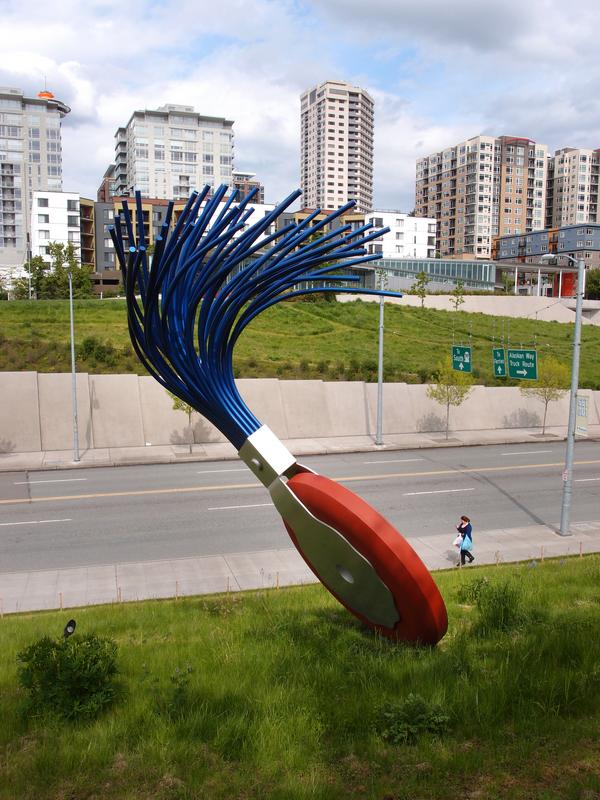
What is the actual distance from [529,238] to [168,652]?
121 m

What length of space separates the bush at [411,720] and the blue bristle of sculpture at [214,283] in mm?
4247

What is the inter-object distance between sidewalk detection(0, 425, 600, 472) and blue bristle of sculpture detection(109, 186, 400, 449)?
17.8 metres

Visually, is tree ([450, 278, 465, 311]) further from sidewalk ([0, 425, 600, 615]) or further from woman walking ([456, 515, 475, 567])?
woman walking ([456, 515, 475, 567])

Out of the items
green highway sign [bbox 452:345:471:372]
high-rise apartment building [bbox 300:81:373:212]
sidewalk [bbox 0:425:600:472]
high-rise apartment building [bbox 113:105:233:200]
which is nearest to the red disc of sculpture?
sidewalk [bbox 0:425:600:472]

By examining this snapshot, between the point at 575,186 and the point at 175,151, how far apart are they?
7952 centimetres

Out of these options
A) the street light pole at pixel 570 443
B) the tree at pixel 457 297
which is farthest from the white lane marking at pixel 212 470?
the tree at pixel 457 297

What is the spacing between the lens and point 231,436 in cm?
1013

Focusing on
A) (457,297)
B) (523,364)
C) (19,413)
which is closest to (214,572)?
(19,413)

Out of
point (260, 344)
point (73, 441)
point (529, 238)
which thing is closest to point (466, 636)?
point (73, 441)

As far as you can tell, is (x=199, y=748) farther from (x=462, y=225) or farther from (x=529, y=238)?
(x=462, y=225)

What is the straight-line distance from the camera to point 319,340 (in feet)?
157

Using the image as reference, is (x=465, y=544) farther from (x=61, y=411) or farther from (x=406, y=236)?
(x=406, y=236)

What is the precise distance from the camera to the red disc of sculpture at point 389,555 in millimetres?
8539

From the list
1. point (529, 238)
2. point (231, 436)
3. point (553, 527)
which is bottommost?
point (553, 527)
